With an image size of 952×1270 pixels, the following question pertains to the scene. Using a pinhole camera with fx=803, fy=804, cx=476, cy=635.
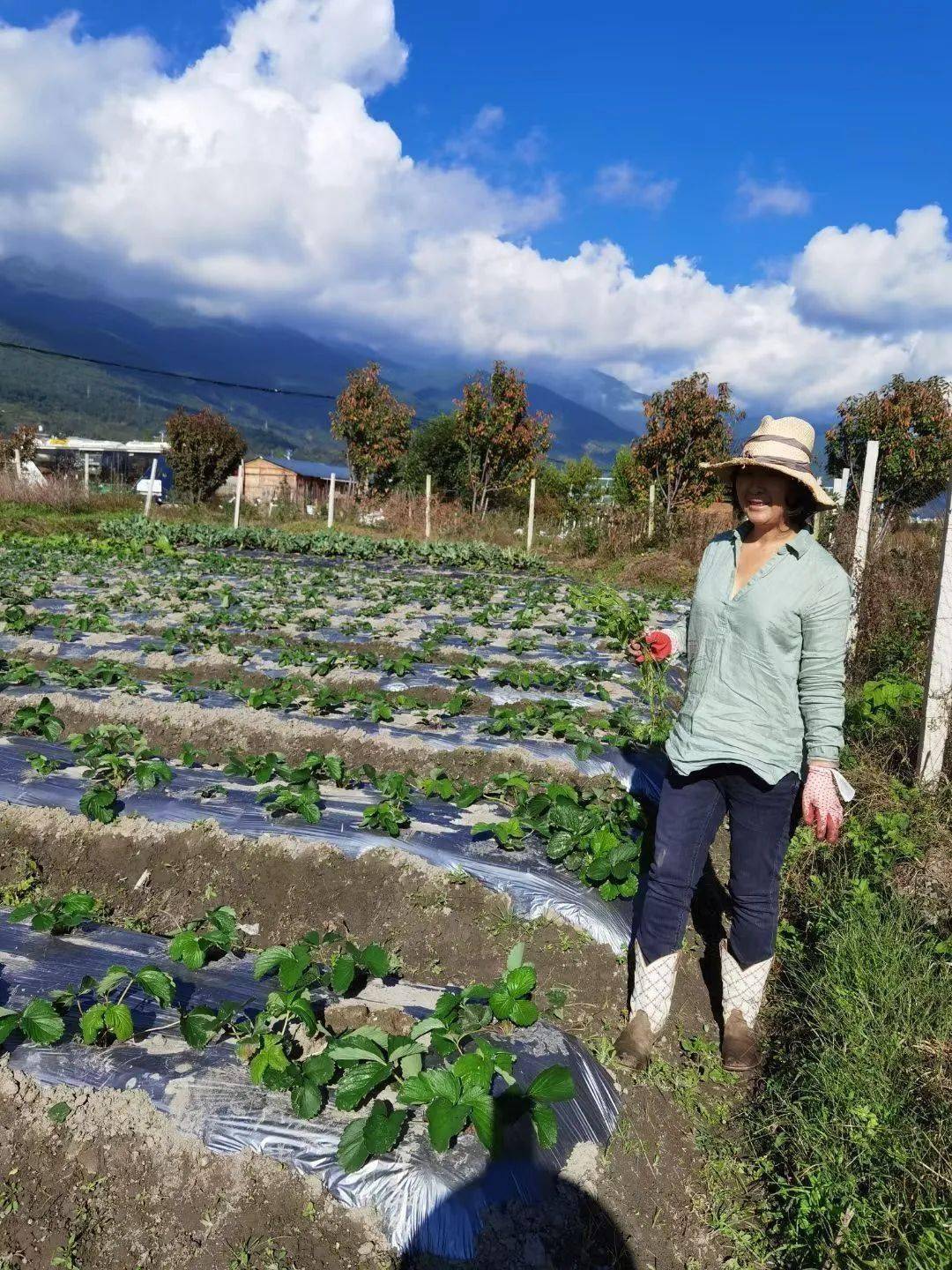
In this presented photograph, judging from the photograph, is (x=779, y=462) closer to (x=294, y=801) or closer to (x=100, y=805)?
(x=294, y=801)

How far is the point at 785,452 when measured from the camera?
89.6 inches

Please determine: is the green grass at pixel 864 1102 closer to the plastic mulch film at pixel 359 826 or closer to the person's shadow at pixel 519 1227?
the person's shadow at pixel 519 1227

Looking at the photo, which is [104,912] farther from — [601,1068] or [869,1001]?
[869,1001]

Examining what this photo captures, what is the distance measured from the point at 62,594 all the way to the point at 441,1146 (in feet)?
30.9

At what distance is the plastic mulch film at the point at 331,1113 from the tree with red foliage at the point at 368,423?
2454 centimetres

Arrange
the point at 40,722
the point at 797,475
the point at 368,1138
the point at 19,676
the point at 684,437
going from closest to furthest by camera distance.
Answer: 1. the point at 368,1138
2. the point at 797,475
3. the point at 40,722
4. the point at 19,676
5. the point at 684,437

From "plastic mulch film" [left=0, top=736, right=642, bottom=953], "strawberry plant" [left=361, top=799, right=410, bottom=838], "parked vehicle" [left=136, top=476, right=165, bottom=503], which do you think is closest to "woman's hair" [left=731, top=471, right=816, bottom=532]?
"plastic mulch film" [left=0, top=736, right=642, bottom=953]

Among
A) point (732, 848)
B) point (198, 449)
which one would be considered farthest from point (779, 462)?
point (198, 449)

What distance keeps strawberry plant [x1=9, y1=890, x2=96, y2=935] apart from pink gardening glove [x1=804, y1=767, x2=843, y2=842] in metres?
2.33

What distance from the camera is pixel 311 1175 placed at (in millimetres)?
1857

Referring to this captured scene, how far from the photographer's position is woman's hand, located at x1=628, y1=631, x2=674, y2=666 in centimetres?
279

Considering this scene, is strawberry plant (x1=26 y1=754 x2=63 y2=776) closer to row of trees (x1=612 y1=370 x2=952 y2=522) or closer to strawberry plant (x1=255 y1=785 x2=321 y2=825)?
strawberry plant (x1=255 y1=785 x2=321 y2=825)

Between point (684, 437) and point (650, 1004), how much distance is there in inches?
691

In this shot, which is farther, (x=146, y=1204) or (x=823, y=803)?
(x=823, y=803)
